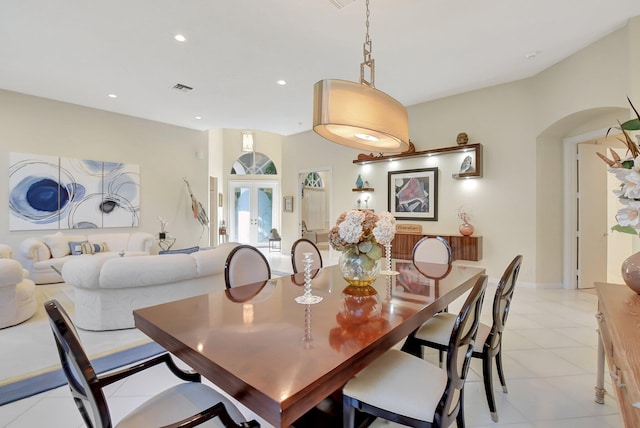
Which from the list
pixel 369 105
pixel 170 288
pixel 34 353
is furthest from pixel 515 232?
pixel 34 353

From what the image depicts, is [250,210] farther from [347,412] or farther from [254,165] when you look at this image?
[347,412]

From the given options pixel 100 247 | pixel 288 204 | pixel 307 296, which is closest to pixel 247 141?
pixel 288 204

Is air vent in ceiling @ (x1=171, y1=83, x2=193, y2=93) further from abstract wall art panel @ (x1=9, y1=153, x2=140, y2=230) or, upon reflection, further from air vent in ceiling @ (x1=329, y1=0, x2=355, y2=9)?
air vent in ceiling @ (x1=329, y1=0, x2=355, y2=9)

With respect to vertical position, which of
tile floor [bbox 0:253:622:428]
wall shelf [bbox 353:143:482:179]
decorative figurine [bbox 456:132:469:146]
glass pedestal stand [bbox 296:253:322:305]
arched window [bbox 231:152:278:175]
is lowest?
tile floor [bbox 0:253:622:428]

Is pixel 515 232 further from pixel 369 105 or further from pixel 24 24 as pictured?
pixel 24 24

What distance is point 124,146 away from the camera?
6375 mm

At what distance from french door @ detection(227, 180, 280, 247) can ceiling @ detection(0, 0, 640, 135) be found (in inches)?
193

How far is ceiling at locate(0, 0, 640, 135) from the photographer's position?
304 centimetres

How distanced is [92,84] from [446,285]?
589 cm

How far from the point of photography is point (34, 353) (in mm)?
2541

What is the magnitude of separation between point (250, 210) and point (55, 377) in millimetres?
8206

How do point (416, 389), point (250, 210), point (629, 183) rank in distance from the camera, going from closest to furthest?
point (629, 183) < point (416, 389) < point (250, 210)

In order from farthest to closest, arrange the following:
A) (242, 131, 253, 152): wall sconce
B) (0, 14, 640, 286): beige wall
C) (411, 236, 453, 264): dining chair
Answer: (242, 131, 253, 152): wall sconce, (0, 14, 640, 286): beige wall, (411, 236, 453, 264): dining chair

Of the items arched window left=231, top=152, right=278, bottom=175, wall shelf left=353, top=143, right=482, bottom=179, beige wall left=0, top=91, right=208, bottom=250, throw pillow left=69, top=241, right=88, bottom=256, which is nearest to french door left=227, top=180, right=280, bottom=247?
arched window left=231, top=152, right=278, bottom=175
